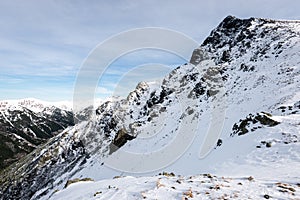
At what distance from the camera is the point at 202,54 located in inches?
2800

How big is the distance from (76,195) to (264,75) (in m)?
39.5

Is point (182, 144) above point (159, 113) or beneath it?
beneath

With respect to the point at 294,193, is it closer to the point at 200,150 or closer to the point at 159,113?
the point at 200,150

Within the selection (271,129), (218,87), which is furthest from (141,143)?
(271,129)

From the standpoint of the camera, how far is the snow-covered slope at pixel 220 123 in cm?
1178

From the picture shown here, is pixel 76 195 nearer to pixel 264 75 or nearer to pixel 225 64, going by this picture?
pixel 264 75

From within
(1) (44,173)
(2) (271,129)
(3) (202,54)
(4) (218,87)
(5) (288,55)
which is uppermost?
(3) (202,54)

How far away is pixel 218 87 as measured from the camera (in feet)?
160

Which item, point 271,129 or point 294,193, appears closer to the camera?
point 294,193

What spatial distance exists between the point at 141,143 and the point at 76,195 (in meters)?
34.7

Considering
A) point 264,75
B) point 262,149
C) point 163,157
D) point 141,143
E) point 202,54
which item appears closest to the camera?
point 262,149

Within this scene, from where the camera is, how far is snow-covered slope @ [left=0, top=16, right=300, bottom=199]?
11781mm

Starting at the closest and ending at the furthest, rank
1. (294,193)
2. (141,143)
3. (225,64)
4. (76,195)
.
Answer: (294,193) → (76,195) → (141,143) → (225,64)

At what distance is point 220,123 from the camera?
30938 mm
